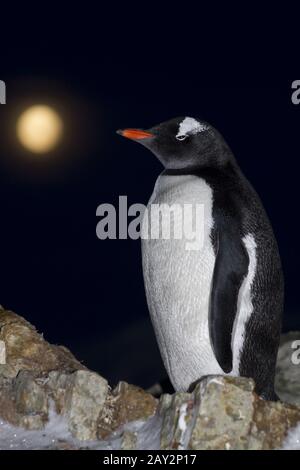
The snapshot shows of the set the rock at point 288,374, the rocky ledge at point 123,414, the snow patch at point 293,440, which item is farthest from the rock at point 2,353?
the rock at point 288,374

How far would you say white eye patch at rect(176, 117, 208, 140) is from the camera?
13.4 feet

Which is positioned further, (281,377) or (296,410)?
(281,377)

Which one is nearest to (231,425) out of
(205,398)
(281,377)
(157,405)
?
(205,398)

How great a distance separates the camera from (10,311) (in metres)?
4.36

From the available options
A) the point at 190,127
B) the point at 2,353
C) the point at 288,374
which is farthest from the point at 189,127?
the point at 288,374

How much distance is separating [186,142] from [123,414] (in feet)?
5.69

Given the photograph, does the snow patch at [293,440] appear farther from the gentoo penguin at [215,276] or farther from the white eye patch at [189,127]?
the white eye patch at [189,127]

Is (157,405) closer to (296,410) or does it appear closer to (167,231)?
(296,410)

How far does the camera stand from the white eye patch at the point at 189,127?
13.4 feet

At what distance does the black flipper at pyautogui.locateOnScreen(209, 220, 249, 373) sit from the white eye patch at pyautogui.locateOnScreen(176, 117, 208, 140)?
627 millimetres

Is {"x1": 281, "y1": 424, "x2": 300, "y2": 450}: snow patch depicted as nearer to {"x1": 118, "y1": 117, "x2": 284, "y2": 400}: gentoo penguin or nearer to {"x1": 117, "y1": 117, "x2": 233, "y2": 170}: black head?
{"x1": 118, "y1": 117, "x2": 284, "y2": 400}: gentoo penguin

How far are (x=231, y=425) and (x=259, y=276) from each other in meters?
1.37

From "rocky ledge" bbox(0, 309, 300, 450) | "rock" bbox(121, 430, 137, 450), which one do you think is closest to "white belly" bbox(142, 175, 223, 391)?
"rocky ledge" bbox(0, 309, 300, 450)
